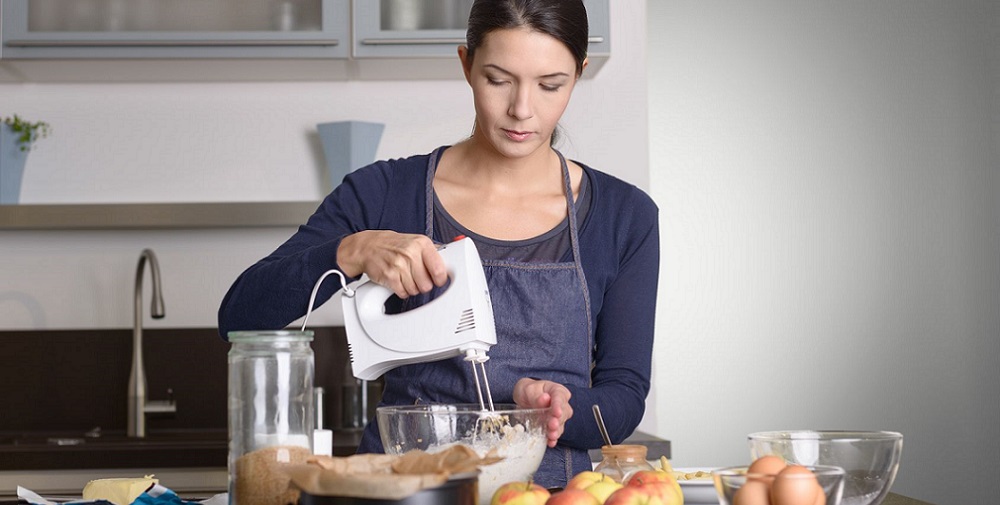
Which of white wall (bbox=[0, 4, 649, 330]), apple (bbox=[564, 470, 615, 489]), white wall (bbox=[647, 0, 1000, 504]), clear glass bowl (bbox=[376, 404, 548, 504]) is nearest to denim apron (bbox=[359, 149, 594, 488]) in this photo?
clear glass bowl (bbox=[376, 404, 548, 504])

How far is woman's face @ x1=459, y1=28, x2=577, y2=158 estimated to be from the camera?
154 centimetres

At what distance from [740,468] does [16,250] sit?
2.79m

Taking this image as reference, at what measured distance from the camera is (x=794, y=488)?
0.84 metres

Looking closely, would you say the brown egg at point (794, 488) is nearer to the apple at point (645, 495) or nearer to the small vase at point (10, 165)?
the apple at point (645, 495)

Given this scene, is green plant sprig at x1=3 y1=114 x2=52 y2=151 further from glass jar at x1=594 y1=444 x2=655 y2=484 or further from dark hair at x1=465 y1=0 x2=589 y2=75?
glass jar at x1=594 y1=444 x2=655 y2=484

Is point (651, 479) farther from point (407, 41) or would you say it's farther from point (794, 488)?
point (407, 41)

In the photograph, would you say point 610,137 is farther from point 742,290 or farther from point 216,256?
point 216,256

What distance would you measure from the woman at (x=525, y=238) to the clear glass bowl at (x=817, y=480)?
0.53 meters

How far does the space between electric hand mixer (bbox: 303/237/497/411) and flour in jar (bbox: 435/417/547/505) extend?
0.09 metres

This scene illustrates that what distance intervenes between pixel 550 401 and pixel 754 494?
403mm

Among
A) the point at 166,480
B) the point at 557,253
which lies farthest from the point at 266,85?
the point at 557,253

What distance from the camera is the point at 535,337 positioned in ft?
5.37

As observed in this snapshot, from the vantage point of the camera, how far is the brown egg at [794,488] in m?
0.84

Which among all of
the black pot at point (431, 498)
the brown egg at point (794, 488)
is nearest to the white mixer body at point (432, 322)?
the black pot at point (431, 498)
